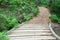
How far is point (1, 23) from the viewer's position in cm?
1050

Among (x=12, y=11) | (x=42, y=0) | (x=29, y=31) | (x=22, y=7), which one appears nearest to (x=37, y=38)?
(x=29, y=31)

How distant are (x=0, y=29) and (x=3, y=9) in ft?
16.3

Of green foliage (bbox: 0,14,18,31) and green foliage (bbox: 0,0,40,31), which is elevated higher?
green foliage (bbox: 0,14,18,31)

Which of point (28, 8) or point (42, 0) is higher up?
point (28, 8)

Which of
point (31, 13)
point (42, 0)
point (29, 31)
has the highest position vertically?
point (29, 31)

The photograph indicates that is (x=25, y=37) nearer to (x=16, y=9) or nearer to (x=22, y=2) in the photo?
(x=16, y=9)

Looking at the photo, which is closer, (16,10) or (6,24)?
(6,24)

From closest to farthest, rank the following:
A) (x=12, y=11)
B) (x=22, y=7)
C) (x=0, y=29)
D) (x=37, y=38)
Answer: (x=37, y=38) → (x=0, y=29) → (x=12, y=11) → (x=22, y=7)

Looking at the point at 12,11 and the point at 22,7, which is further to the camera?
the point at 22,7

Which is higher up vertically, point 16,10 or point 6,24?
point 6,24

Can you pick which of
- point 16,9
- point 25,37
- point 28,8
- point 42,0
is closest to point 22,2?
point 28,8

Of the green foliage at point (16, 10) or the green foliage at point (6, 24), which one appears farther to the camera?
the green foliage at point (16, 10)

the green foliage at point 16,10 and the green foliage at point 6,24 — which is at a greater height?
the green foliage at point 6,24

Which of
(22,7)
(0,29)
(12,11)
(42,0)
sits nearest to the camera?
(0,29)
